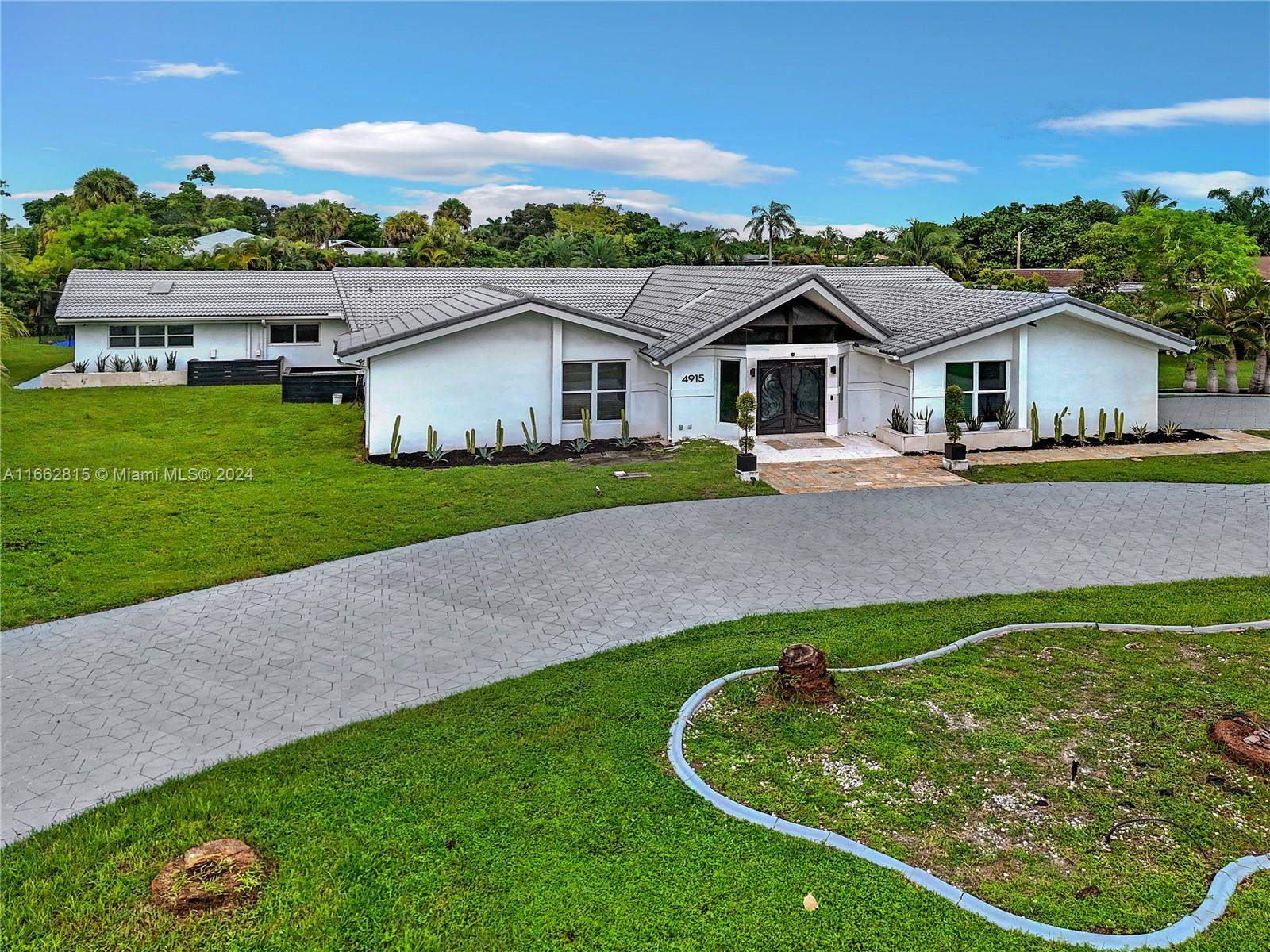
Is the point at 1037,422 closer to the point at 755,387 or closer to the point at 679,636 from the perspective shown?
the point at 755,387

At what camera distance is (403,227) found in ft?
262

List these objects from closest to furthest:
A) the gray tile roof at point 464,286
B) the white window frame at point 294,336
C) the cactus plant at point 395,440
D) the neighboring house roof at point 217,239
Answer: the cactus plant at point 395,440, the gray tile roof at point 464,286, the white window frame at point 294,336, the neighboring house roof at point 217,239

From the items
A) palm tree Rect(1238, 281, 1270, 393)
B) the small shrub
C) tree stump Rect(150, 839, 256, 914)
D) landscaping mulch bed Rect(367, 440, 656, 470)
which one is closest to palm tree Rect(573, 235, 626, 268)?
palm tree Rect(1238, 281, 1270, 393)

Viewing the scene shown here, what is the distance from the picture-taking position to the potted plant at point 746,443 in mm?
19156

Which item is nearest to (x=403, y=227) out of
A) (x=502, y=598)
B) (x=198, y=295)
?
(x=198, y=295)

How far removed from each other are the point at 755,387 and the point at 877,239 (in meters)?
51.7

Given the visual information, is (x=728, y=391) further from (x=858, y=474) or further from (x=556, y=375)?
(x=858, y=474)

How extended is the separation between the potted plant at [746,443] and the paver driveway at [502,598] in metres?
1.44

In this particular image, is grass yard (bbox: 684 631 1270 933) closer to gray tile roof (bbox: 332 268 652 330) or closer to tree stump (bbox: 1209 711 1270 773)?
tree stump (bbox: 1209 711 1270 773)

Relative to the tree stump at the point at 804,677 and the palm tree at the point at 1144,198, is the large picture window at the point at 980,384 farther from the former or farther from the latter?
the palm tree at the point at 1144,198

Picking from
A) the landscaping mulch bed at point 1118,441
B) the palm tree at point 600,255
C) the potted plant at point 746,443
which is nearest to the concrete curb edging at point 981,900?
the potted plant at point 746,443

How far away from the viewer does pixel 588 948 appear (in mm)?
5602

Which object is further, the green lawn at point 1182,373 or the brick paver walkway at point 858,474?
the green lawn at point 1182,373

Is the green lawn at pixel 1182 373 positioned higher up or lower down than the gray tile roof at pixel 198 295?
lower down
